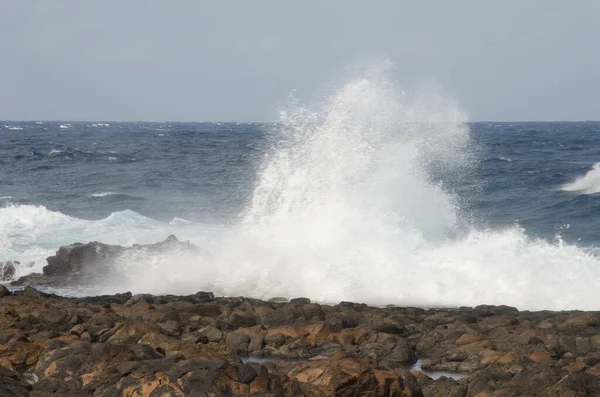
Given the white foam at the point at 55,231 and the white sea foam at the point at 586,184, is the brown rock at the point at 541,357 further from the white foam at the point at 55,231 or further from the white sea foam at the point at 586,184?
the white sea foam at the point at 586,184

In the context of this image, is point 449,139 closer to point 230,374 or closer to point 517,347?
point 517,347

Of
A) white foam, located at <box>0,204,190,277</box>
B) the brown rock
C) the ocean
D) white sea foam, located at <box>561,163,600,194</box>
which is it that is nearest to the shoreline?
the brown rock

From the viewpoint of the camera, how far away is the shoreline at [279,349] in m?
7.29

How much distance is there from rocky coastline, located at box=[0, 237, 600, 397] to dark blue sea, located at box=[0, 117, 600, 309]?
7.79 ft

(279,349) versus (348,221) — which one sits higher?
(348,221)

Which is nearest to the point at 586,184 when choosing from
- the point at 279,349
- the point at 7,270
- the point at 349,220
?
the point at 349,220

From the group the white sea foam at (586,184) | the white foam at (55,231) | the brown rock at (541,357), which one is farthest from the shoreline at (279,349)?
the white sea foam at (586,184)

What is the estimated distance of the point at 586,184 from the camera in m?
28.1

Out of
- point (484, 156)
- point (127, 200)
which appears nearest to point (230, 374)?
point (127, 200)

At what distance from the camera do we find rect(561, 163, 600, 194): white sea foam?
27.3 m

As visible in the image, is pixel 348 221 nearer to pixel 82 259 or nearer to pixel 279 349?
pixel 82 259

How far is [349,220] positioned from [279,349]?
27.7 ft

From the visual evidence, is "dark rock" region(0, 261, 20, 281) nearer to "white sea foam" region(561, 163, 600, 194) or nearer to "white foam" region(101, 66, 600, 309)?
"white foam" region(101, 66, 600, 309)

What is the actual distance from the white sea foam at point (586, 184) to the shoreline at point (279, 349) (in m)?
16.0
